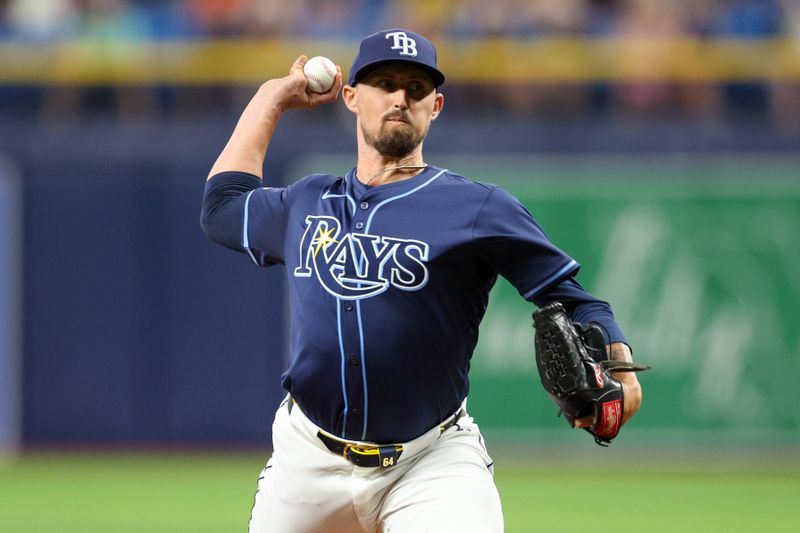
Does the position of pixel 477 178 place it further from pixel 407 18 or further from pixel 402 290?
pixel 402 290

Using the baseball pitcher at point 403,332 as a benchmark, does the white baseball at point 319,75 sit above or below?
above

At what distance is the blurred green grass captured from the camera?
8.73 metres

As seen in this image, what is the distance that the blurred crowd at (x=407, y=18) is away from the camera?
12875 mm

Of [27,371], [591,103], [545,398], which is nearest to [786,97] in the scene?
[591,103]

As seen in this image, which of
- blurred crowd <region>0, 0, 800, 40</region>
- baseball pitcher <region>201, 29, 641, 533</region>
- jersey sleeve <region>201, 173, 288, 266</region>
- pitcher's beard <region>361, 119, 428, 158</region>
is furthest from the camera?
blurred crowd <region>0, 0, 800, 40</region>

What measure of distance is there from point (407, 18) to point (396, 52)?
8875 mm

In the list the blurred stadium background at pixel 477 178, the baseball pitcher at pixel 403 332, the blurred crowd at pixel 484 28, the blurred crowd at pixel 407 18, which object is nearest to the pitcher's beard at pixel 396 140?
the baseball pitcher at pixel 403 332

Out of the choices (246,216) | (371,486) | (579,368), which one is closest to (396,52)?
(246,216)

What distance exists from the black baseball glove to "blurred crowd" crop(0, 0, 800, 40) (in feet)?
29.0

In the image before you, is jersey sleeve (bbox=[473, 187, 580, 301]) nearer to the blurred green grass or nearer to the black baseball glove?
the black baseball glove

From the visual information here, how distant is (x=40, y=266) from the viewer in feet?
40.6

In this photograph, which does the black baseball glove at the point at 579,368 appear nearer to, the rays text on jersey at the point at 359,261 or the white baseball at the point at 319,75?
the rays text on jersey at the point at 359,261

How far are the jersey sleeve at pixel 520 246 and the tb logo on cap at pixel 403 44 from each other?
56 centimetres

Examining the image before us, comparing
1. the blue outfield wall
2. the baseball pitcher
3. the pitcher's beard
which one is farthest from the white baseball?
the blue outfield wall
